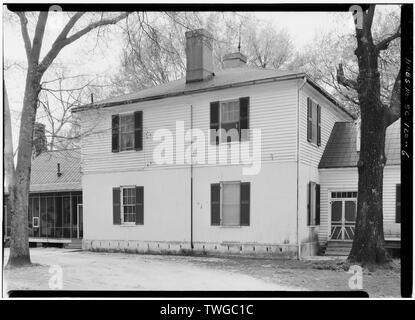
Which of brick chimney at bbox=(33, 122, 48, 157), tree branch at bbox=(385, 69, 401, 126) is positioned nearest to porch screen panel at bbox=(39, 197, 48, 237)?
brick chimney at bbox=(33, 122, 48, 157)

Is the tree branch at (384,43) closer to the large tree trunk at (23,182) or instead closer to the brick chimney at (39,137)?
the large tree trunk at (23,182)

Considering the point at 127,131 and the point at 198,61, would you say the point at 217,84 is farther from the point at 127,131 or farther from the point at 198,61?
the point at 127,131

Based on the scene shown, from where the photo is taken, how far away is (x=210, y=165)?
39.7 ft

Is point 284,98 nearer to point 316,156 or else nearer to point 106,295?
point 316,156

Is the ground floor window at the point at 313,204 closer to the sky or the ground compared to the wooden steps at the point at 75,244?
closer to the sky

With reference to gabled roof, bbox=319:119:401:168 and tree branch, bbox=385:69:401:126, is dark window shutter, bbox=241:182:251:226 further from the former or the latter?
tree branch, bbox=385:69:401:126

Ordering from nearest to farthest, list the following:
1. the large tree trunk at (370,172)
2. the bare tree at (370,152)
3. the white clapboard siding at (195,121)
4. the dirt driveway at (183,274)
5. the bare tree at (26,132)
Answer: the dirt driveway at (183,274) → the bare tree at (26,132) → the bare tree at (370,152) → the large tree trunk at (370,172) → the white clapboard siding at (195,121)

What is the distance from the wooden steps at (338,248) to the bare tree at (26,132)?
7.10 m

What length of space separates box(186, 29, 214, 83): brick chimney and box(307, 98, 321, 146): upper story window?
2.63 m

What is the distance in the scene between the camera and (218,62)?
13.3 meters

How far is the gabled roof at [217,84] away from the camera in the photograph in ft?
37.9

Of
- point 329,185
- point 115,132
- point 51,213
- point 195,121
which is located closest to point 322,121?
point 329,185

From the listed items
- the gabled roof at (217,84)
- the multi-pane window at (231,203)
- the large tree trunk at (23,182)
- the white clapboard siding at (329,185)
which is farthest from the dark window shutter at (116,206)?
the white clapboard siding at (329,185)

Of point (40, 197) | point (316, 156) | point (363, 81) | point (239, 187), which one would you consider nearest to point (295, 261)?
point (239, 187)
